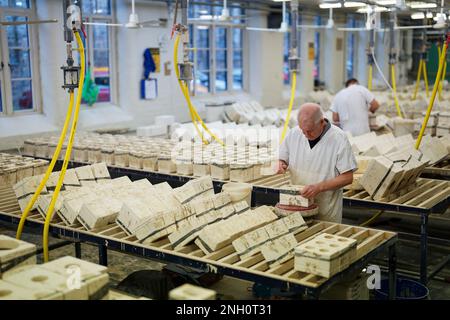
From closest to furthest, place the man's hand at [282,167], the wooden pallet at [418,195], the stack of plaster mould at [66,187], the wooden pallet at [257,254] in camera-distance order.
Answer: the wooden pallet at [257,254] < the stack of plaster mould at [66,187] < the man's hand at [282,167] < the wooden pallet at [418,195]

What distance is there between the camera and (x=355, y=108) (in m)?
Result: 9.02

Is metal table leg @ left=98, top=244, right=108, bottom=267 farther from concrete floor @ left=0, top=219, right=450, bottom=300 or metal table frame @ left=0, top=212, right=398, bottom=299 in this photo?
concrete floor @ left=0, top=219, right=450, bottom=300

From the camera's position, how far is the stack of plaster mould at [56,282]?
107 inches

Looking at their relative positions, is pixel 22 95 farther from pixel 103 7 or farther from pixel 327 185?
pixel 327 185

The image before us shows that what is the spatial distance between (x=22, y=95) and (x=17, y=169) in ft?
13.2

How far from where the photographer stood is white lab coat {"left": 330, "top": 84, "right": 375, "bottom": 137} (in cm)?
902

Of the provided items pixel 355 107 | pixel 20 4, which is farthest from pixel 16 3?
pixel 355 107

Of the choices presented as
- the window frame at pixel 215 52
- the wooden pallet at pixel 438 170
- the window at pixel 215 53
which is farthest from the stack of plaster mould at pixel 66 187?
the window frame at pixel 215 52

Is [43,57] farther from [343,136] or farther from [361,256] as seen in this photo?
[361,256]

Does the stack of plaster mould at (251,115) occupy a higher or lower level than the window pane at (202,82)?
lower

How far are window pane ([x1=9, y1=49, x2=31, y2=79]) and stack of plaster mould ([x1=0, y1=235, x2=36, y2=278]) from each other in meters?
7.00

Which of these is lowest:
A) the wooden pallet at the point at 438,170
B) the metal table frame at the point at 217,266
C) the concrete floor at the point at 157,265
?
the concrete floor at the point at 157,265

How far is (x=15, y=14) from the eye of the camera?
9562mm

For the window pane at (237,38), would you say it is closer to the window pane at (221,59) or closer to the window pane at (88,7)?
the window pane at (221,59)
